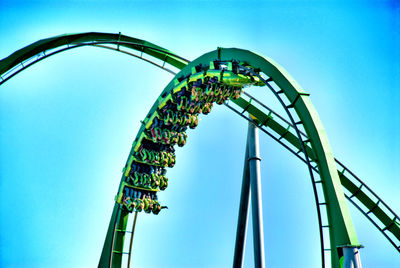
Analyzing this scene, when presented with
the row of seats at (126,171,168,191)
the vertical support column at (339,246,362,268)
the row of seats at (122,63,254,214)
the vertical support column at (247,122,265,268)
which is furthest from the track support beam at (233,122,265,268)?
the vertical support column at (339,246,362,268)

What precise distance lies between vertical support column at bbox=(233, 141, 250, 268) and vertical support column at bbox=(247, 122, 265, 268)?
510mm

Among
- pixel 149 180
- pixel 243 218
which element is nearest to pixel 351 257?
pixel 243 218

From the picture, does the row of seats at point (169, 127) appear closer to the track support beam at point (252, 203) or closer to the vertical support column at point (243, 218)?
the track support beam at point (252, 203)

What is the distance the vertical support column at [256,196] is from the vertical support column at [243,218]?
0.51 metres

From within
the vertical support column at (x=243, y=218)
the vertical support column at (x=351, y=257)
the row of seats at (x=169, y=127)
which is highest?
the row of seats at (x=169, y=127)

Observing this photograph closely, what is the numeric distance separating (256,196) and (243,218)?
172cm

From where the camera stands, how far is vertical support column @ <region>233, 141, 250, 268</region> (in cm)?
1444

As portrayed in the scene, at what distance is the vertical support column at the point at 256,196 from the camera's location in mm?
12664

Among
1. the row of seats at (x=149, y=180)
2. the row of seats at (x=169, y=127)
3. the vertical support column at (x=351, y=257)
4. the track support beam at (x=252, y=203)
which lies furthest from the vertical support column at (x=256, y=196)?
the vertical support column at (x=351, y=257)

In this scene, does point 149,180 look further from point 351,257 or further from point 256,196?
point 351,257

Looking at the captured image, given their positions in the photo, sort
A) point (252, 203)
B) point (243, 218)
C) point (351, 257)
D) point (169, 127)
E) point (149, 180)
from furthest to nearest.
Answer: point (243, 218)
point (149, 180)
point (169, 127)
point (252, 203)
point (351, 257)

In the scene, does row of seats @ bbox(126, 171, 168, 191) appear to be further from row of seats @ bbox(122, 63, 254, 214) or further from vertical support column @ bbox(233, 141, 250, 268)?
vertical support column @ bbox(233, 141, 250, 268)

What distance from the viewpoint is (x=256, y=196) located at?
13266mm

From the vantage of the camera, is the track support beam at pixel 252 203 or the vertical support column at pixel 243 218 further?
the vertical support column at pixel 243 218
